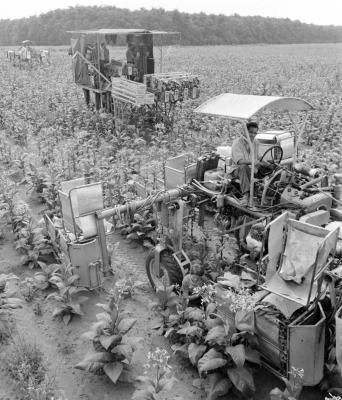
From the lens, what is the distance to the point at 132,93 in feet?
Result: 49.5

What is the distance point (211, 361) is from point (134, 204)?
2941mm

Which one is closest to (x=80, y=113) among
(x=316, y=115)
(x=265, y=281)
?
(x=316, y=115)

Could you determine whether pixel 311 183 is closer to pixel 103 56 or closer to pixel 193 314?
pixel 193 314

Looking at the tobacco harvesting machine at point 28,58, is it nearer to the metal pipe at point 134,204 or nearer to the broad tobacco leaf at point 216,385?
the metal pipe at point 134,204

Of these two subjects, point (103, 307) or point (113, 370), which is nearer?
point (113, 370)

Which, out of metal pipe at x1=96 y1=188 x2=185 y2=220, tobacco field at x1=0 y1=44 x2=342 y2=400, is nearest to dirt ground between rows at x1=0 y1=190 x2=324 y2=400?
tobacco field at x1=0 y1=44 x2=342 y2=400

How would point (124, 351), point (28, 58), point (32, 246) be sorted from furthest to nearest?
point (28, 58)
point (32, 246)
point (124, 351)

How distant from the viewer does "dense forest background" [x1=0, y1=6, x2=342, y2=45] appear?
64250mm

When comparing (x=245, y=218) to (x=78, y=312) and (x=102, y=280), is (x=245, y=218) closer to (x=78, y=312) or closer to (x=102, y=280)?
(x=102, y=280)

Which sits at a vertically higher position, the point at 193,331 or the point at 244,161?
the point at 244,161

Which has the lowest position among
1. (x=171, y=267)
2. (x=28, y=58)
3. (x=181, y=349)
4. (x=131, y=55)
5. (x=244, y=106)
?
(x=181, y=349)

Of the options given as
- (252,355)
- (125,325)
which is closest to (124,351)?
(125,325)

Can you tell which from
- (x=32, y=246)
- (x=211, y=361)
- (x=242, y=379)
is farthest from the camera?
(x=32, y=246)

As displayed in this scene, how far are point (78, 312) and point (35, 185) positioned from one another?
522 cm
